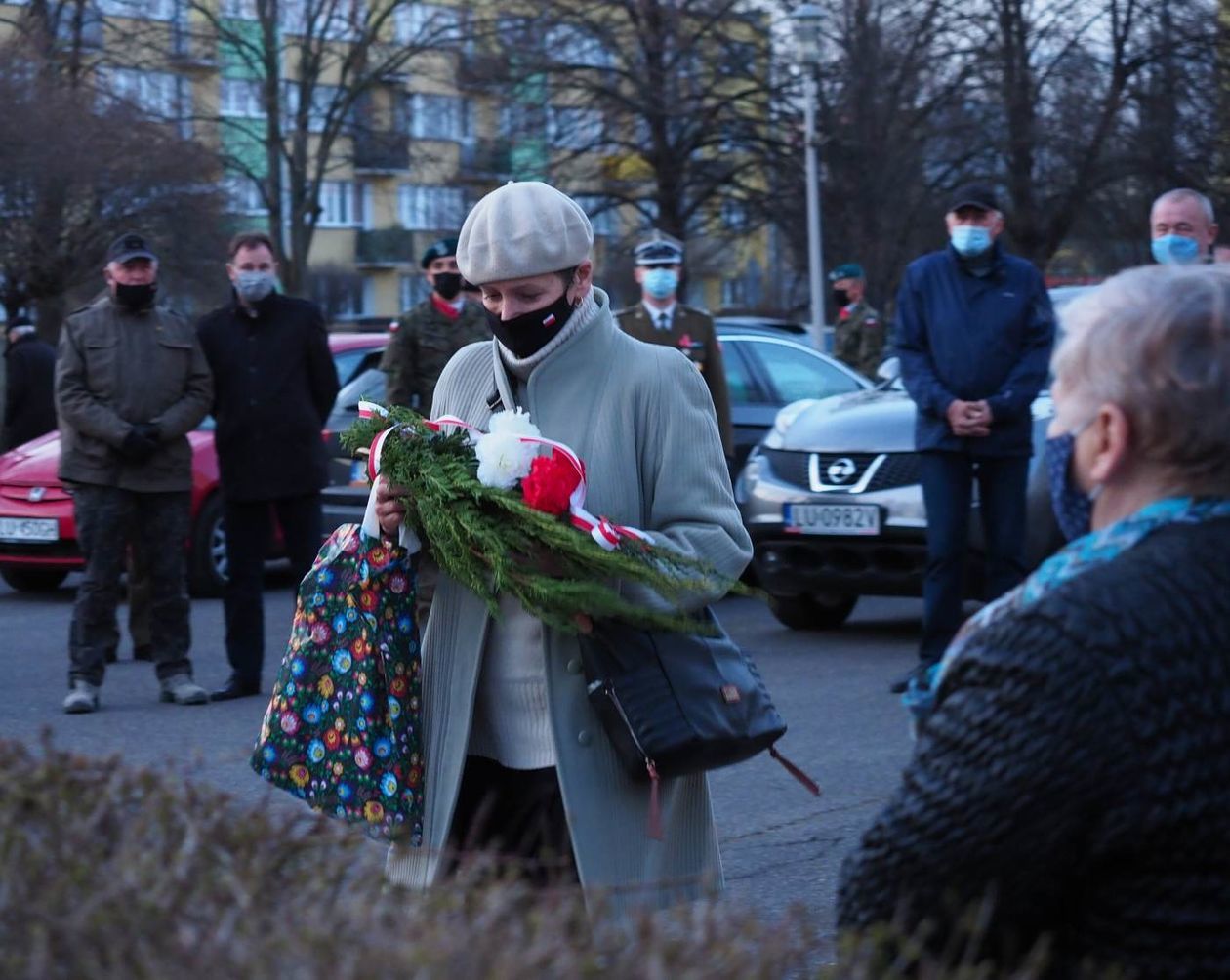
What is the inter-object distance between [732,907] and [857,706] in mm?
6464

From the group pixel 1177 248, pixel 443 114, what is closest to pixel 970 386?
pixel 1177 248

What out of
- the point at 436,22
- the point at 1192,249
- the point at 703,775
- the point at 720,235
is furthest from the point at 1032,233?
the point at 703,775

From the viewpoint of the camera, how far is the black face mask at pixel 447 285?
9719 millimetres

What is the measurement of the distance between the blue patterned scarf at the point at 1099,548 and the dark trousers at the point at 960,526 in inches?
233

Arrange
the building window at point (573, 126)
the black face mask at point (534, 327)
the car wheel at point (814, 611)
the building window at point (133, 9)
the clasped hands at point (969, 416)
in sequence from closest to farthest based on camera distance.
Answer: the black face mask at point (534, 327)
the clasped hands at point (969, 416)
the car wheel at point (814, 611)
the building window at point (573, 126)
the building window at point (133, 9)

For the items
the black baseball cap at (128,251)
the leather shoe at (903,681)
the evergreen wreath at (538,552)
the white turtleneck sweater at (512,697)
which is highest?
the black baseball cap at (128,251)

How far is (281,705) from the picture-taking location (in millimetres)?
3467

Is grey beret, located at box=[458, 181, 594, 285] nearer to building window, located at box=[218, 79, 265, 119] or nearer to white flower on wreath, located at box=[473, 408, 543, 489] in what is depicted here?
white flower on wreath, located at box=[473, 408, 543, 489]

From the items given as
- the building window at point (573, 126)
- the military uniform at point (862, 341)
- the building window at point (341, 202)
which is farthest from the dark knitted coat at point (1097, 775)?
the building window at point (341, 202)

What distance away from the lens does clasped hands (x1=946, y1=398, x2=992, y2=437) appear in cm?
795

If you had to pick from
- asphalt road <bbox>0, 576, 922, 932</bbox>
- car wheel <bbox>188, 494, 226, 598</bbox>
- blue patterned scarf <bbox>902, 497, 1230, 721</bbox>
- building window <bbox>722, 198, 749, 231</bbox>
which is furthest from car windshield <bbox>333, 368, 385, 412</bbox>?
building window <bbox>722, 198, 749, 231</bbox>

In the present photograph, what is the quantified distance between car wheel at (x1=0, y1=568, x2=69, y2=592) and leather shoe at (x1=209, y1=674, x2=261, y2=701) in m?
4.56

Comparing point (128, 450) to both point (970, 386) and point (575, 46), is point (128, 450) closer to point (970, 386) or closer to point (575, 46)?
point (970, 386)

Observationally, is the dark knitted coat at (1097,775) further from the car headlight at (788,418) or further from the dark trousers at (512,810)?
the car headlight at (788,418)
